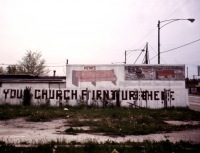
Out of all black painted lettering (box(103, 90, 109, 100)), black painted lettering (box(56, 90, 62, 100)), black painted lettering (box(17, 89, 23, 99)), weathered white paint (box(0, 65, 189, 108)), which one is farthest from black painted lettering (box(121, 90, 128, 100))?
black painted lettering (box(17, 89, 23, 99))

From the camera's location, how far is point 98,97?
81.9 ft

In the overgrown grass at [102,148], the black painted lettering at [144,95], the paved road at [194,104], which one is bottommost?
the paved road at [194,104]

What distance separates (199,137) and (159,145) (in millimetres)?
3171

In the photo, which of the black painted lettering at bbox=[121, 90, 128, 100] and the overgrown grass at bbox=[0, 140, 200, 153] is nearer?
the overgrown grass at bbox=[0, 140, 200, 153]

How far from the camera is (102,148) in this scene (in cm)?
782

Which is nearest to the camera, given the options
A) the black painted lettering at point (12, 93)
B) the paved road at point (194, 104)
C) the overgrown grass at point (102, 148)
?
the overgrown grass at point (102, 148)

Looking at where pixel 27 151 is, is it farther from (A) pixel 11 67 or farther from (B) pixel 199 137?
(A) pixel 11 67

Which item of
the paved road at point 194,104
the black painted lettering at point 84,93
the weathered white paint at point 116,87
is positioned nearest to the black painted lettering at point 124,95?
the weathered white paint at point 116,87

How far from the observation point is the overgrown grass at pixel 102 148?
24.5 feet

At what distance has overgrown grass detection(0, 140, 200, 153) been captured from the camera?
294 inches

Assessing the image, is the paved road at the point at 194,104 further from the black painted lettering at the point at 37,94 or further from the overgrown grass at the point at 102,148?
the overgrown grass at the point at 102,148

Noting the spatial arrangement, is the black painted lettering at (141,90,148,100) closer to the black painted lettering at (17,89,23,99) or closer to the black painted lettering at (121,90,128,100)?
the black painted lettering at (121,90,128,100)

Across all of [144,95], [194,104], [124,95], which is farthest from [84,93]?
[194,104]

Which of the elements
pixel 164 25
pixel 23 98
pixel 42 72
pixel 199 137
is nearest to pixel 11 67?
pixel 42 72
